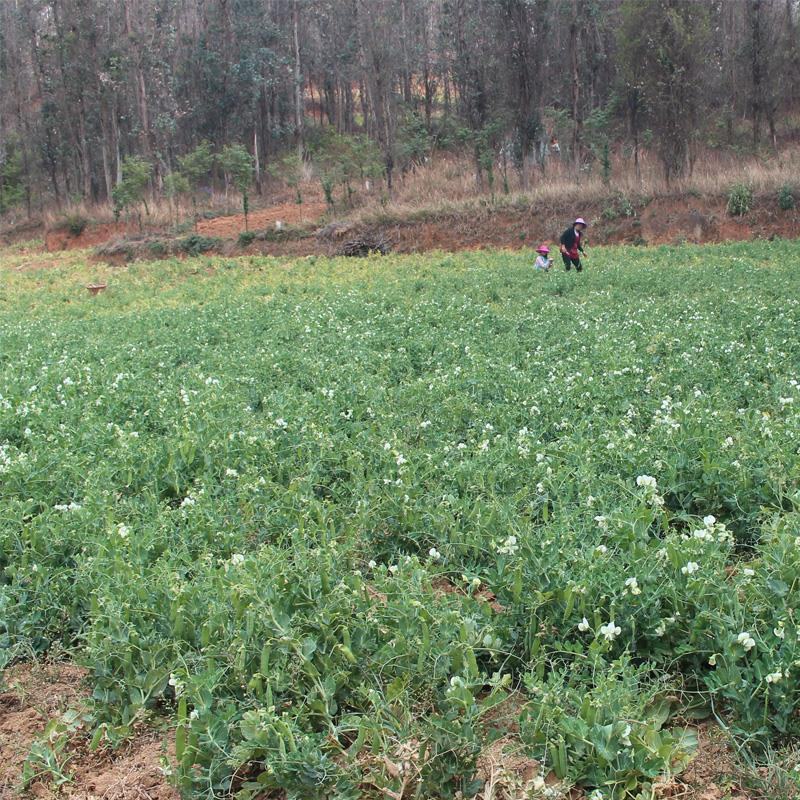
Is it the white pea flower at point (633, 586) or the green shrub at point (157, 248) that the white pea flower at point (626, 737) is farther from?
the green shrub at point (157, 248)

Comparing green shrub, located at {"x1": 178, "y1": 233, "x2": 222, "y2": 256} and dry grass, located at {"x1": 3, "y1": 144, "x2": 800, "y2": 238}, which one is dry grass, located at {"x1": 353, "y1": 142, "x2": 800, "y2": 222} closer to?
dry grass, located at {"x1": 3, "y1": 144, "x2": 800, "y2": 238}

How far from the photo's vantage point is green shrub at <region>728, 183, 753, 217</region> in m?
25.1

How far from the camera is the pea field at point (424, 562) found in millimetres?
3016

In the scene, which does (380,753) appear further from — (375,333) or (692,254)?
(692,254)

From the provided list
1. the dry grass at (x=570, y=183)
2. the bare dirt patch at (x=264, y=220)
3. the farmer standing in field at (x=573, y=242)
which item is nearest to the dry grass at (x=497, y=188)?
the dry grass at (x=570, y=183)

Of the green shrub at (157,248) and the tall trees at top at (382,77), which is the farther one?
the green shrub at (157,248)

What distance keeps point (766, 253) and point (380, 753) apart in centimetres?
1881

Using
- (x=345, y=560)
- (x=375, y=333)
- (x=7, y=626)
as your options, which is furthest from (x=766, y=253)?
(x=7, y=626)

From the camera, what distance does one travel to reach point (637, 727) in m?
2.95

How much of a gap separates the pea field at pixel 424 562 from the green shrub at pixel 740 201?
17.4 m

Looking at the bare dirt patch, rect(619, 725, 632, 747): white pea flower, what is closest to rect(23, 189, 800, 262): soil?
the bare dirt patch

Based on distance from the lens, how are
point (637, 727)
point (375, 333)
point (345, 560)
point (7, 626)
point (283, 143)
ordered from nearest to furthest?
point (637, 727) → point (7, 626) → point (345, 560) → point (375, 333) → point (283, 143)

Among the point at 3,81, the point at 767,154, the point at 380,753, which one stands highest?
the point at 3,81

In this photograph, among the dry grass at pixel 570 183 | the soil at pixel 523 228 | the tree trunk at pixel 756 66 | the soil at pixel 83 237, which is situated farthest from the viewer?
the soil at pixel 83 237
